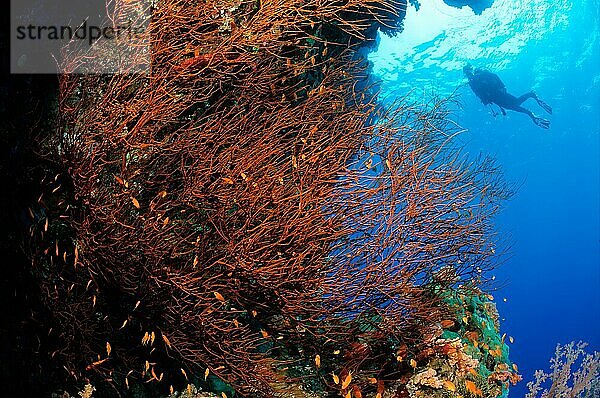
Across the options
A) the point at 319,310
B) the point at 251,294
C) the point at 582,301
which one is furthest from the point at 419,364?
the point at 582,301

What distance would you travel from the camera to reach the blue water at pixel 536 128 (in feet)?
110

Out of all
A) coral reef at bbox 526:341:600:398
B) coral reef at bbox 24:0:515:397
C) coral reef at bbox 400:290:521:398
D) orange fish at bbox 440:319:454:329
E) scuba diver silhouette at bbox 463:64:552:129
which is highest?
scuba diver silhouette at bbox 463:64:552:129

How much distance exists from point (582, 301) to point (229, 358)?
399 ft

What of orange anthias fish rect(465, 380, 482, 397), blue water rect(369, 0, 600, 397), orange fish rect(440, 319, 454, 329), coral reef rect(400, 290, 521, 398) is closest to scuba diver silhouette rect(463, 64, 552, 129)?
blue water rect(369, 0, 600, 397)

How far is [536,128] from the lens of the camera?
58.8 m

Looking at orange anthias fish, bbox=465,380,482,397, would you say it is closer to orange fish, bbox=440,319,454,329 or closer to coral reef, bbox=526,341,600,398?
orange fish, bbox=440,319,454,329

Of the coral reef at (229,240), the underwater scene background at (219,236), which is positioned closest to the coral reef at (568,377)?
the underwater scene background at (219,236)

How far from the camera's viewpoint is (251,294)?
11.6ft

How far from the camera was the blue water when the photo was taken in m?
33.6

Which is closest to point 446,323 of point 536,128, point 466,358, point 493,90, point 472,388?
point 466,358

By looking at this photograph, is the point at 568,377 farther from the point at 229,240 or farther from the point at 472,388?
the point at 229,240

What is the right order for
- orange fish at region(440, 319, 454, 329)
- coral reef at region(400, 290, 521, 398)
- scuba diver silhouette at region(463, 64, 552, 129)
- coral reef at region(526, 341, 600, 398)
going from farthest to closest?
1. scuba diver silhouette at region(463, 64, 552, 129)
2. coral reef at region(526, 341, 600, 398)
3. orange fish at region(440, 319, 454, 329)
4. coral reef at region(400, 290, 521, 398)

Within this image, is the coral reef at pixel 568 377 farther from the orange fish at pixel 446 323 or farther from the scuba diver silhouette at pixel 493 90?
the scuba diver silhouette at pixel 493 90

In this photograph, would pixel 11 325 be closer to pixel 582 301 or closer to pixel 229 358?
pixel 229 358
